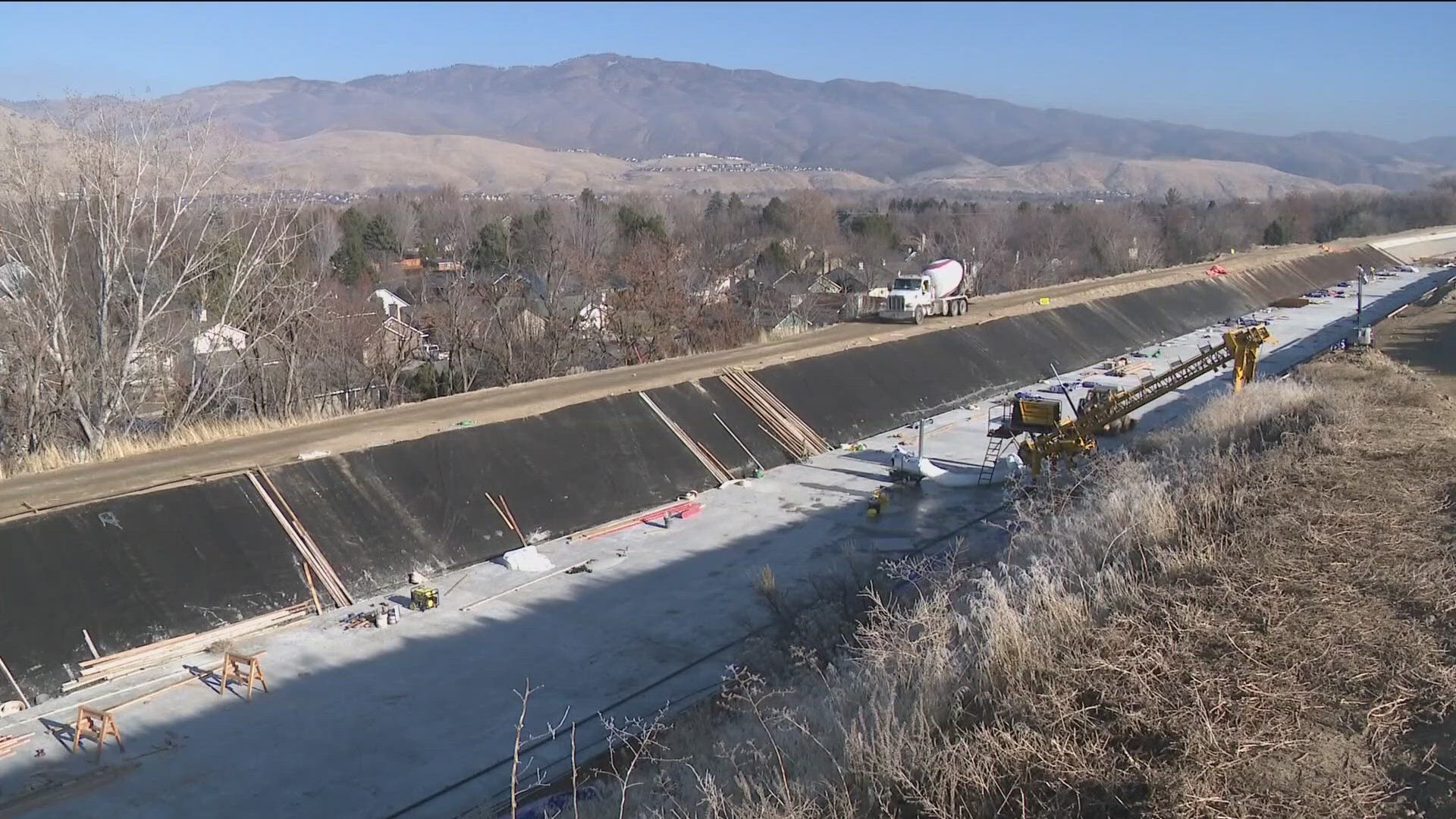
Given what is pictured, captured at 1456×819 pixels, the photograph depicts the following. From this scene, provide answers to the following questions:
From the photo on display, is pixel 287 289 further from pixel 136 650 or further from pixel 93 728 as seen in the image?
pixel 93 728

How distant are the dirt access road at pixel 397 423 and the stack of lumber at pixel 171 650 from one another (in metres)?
3.41

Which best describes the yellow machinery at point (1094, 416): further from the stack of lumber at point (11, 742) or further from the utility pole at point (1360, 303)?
the stack of lumber at point (11, 742)

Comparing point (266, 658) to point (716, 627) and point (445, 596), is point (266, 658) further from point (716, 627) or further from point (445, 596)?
point (716, 627)

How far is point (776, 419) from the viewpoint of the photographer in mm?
28000

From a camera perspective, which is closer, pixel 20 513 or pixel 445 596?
pixel 20 513

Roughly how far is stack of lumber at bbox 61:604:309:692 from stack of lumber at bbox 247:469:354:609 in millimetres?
617

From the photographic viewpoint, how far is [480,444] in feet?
72.5

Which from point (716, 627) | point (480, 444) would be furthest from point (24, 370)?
point (716, 627)

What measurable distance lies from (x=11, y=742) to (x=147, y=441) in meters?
9.34

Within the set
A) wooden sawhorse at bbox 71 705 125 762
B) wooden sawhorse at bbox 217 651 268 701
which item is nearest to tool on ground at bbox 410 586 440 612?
wooden sawhorse at bbox 217 651 268 701

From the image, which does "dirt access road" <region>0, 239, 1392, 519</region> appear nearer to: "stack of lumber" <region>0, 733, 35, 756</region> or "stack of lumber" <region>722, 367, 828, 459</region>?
"stack of lumber" <region>722, 367, 828, 459</region>

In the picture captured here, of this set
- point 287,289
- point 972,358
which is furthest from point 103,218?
point 972,358

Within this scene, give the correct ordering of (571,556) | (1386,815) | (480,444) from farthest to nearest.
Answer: (480,444) < (571,556) < (1386,815)

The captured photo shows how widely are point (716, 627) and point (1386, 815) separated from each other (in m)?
11.3
